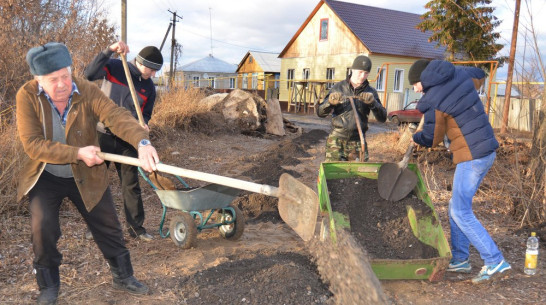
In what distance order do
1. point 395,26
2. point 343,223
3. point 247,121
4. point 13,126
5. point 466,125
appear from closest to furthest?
point 466,125
point 343,223
point 13,126
point 247,121
point 395,26

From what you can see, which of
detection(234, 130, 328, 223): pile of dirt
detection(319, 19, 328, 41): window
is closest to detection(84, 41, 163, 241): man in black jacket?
detection(234, 130, 328, 223): pile of dirt

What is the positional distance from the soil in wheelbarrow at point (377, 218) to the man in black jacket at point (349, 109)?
549 millimetres

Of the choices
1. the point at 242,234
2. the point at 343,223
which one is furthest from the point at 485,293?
the point at 242,234

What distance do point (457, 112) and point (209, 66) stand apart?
198 feet

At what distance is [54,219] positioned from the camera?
272cm

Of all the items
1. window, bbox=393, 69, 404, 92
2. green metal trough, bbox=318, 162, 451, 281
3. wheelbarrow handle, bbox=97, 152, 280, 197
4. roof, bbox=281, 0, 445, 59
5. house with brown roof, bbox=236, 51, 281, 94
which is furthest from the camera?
house with brown roof, bbox=236, 51, 281, 94

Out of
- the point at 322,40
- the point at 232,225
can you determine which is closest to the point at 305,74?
the point at 322,40

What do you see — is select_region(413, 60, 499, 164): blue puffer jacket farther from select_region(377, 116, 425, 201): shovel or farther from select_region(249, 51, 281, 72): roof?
select_region(249, 51, 281, 72): roof

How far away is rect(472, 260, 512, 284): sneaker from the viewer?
3.35m

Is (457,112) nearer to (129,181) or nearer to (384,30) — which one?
(129,181)

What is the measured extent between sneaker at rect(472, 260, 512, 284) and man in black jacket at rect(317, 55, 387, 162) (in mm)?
1583

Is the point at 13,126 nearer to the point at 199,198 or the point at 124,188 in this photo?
the point at 124,188

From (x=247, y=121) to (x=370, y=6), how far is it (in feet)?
61.6

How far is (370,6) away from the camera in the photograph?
2783cm
